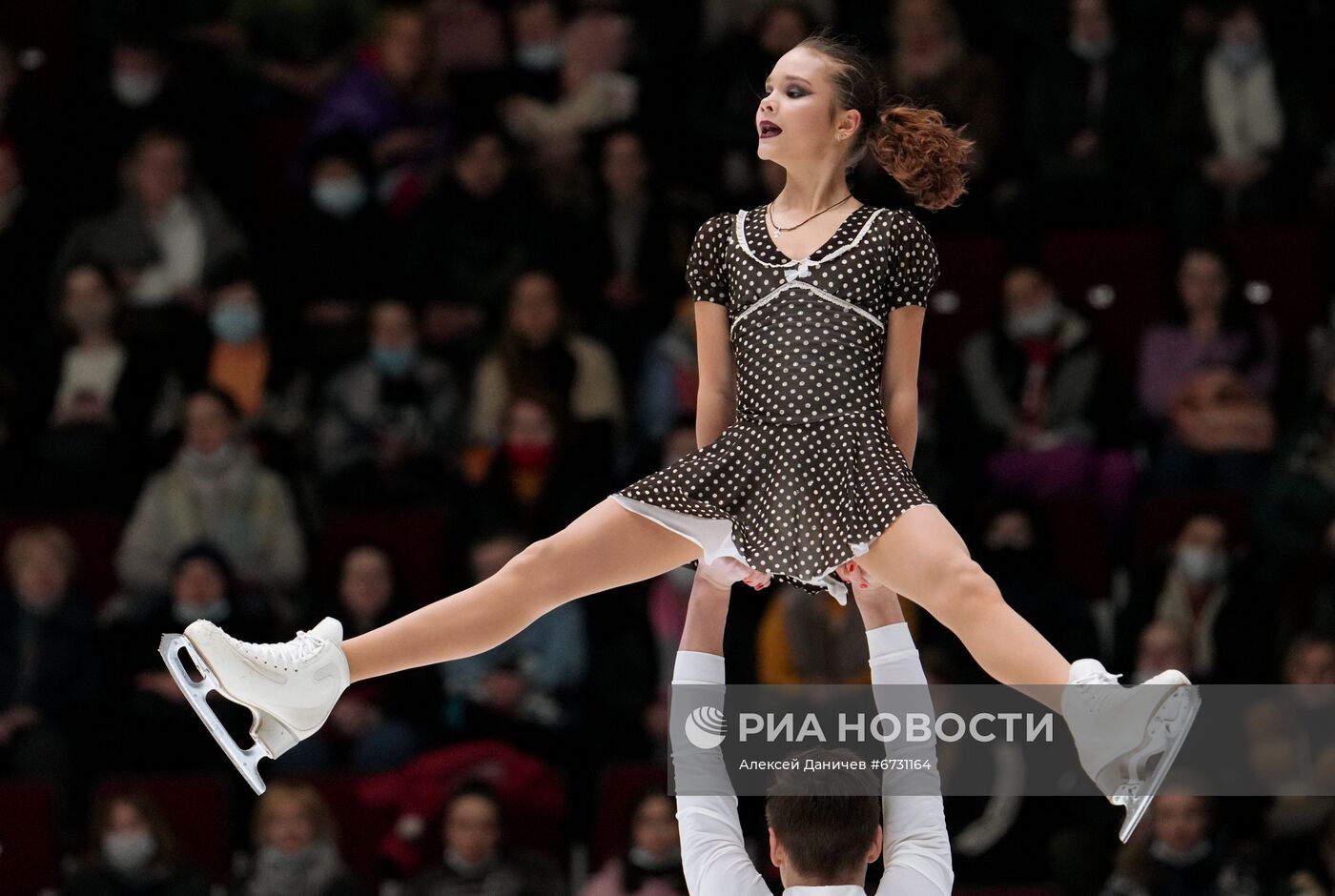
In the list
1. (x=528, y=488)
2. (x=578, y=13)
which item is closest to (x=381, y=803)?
(x=528, y=488)

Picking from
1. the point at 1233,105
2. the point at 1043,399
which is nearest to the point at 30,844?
the point at 1043,399

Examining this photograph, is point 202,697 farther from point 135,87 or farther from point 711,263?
point 135,87

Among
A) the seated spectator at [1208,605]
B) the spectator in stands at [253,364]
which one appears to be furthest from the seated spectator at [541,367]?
the seated spectator at [1208,605]

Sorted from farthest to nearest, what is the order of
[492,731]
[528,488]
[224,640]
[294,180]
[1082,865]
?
1. [294,180]
2. [528,488]
3. [492,731]
4. [1082,865]
5. [224,640]

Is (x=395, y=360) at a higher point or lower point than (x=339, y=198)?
lower

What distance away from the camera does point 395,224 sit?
8.99 m

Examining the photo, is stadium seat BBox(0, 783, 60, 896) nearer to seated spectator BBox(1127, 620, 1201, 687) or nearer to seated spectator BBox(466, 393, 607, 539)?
seated spectator BBox(466, 393, 607, 539)

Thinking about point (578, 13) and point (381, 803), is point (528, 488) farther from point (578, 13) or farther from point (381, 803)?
point (578, 13)

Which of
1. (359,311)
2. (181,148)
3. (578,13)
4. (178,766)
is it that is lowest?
(178,766)

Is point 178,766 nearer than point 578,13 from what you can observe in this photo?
Yes

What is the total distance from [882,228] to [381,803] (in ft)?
11.2

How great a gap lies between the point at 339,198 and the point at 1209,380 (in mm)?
3423

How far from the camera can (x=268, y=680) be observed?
4355 millimetres

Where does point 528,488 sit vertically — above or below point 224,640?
below
